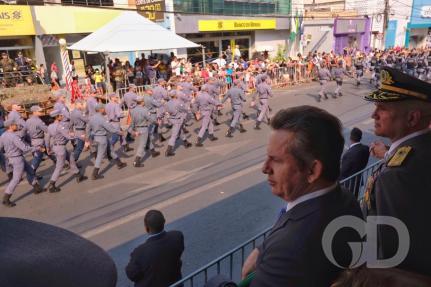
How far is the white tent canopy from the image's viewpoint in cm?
1352

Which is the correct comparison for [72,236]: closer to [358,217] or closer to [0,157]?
[358,217]

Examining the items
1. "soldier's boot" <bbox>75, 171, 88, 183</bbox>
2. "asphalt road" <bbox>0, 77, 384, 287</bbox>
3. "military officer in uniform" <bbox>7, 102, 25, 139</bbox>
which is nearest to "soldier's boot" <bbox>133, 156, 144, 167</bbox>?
"asphalt road" <bbox>0, 77, 384, 287</bbox>

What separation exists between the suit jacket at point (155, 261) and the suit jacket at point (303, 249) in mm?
2024

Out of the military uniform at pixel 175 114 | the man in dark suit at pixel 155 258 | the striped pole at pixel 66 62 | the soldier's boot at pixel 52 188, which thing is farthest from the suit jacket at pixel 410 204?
the striped pole at pixel 66 62

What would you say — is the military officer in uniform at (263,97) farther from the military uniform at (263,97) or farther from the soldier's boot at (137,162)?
the soldier's boot at (137,162)

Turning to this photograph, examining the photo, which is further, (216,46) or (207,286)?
(216,46)

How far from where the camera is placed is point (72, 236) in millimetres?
1802

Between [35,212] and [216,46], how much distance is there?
74.3 feet

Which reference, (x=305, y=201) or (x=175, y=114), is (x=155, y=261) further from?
(x=175, y=114)

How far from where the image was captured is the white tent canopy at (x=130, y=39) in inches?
532

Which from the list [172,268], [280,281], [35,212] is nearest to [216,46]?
[35,212]

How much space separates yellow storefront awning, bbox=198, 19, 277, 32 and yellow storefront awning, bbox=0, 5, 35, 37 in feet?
34.4

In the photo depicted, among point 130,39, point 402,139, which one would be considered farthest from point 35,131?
point 402,139

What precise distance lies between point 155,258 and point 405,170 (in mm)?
2187
